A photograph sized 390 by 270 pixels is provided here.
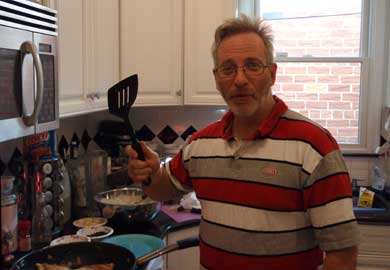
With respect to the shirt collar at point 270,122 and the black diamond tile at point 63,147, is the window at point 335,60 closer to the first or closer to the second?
the black diamond tile at point 63,147

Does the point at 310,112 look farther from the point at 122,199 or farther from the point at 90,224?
the point at 90,224

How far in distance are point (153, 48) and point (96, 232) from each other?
1215mm

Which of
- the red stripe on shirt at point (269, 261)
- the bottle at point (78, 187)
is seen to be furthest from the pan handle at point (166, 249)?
the bottle at point (78, 187)

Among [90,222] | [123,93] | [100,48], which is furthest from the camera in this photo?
[100,48]

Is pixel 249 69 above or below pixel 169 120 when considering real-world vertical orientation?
above

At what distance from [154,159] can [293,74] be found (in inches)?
74.9

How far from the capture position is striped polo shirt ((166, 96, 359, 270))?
4.00 ft

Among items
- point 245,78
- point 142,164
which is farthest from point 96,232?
point 245,78

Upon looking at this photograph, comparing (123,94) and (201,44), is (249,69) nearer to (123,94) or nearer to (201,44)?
(123,94)

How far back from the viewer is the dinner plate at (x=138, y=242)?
1.87 metres

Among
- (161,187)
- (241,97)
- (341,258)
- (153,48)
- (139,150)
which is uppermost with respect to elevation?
(153,48)

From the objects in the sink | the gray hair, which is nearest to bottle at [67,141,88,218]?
the gray hair

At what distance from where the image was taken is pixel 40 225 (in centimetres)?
184

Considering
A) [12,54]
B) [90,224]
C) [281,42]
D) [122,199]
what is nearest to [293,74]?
[281,42]
